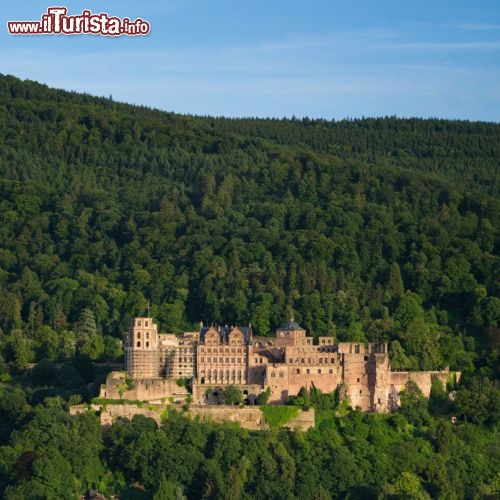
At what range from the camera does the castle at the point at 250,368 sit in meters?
101

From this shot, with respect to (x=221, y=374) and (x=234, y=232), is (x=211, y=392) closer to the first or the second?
(x=221, y=374)

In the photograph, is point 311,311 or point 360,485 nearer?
point 360,485

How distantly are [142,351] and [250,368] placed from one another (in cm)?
642

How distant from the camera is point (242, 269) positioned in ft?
427

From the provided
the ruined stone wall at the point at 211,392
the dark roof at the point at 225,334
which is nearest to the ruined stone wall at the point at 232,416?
the ruined stone wall at the point at 211,392

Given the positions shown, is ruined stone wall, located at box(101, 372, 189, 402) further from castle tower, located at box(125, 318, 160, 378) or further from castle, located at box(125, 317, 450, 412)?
castle tower, located at box(125, 318, 160, 378)

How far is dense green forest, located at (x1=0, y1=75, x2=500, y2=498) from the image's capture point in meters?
96.8

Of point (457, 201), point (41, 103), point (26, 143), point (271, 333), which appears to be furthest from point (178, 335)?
point (41, 103)

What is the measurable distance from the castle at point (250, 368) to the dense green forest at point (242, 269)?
2.26m

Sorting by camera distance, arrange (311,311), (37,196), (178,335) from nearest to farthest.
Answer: (178,335)
(311,311)
(37,196)

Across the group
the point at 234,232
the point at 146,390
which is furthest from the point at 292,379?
the point at 234,232

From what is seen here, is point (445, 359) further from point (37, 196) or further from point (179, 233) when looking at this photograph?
point (37, 196)

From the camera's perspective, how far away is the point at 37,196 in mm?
150875

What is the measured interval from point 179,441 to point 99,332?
2543 centimetres
